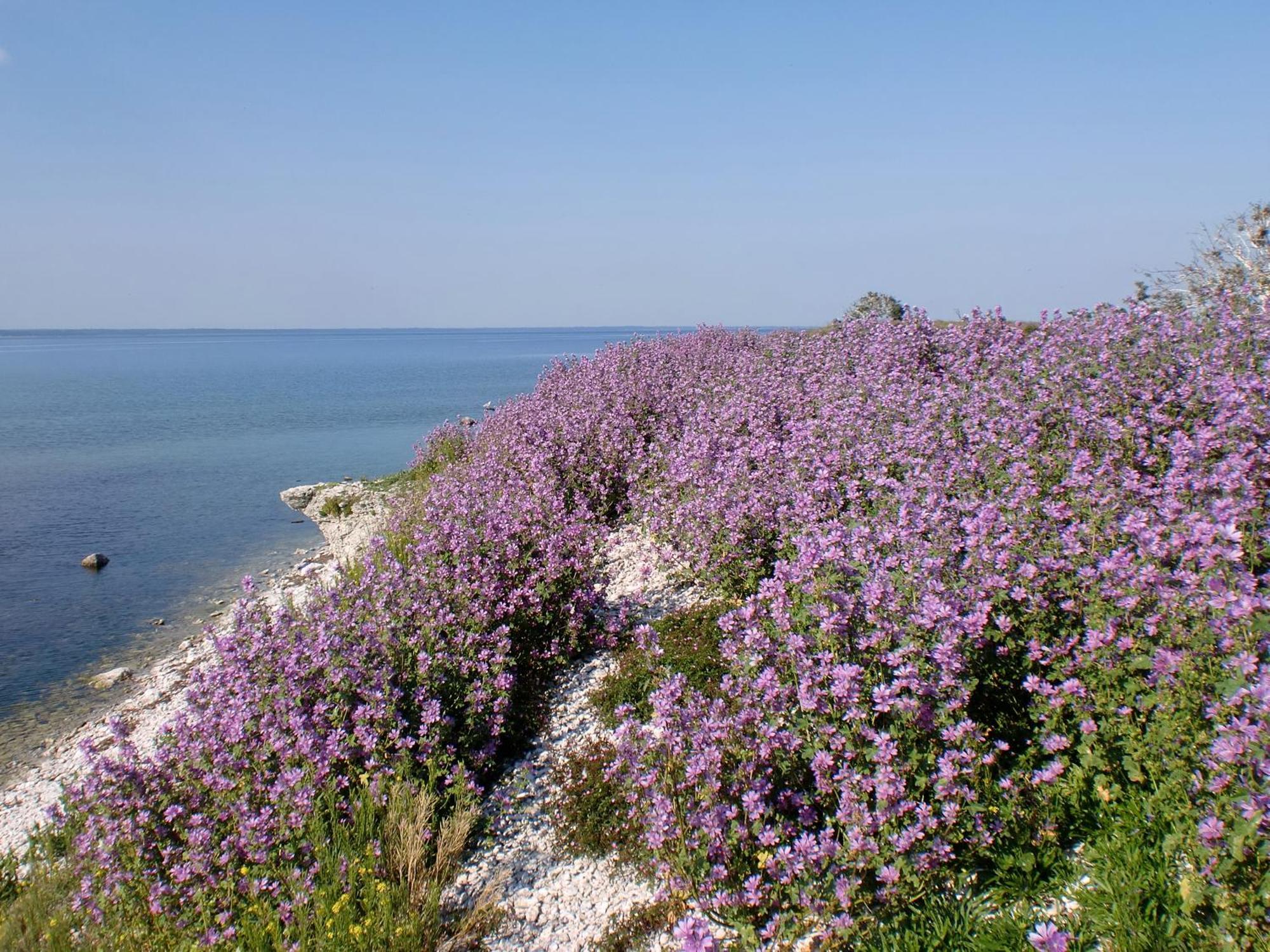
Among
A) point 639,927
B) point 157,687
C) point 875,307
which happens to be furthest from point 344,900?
point 875,307

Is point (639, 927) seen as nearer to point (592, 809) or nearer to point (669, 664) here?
point (592, 809)

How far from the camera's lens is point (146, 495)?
73.8 feet

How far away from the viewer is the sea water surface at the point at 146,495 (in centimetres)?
1259

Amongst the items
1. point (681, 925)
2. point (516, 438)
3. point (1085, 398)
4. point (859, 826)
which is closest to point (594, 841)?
point (681, 925)

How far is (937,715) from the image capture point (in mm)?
4012

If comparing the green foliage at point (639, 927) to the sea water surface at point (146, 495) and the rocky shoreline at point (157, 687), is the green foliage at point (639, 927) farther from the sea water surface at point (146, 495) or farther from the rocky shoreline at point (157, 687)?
the sea water surface at point (146, 495)

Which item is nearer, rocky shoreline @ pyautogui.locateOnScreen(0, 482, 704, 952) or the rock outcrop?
rocky shoreline @ pyautogui.locateOnScreen(0, 482, 704, 952)

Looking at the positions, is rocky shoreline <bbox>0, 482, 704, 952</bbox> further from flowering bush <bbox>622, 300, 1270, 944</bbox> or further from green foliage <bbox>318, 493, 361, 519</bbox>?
green foliage <bbox>318, 493, 361, 519</bbox>

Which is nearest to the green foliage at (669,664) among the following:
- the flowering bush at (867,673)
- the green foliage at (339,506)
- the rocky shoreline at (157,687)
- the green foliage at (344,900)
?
the flowering bush at (867,673)

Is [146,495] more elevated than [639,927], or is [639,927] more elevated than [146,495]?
[639,927]

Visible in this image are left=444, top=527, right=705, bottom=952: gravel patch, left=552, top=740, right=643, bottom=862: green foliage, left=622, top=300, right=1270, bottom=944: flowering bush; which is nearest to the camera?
left=622, top=300, right=1270, bottom=944: flowering bush

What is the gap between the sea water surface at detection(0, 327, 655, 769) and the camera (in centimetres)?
1259

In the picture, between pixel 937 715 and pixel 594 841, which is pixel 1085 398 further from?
pixel 594 841

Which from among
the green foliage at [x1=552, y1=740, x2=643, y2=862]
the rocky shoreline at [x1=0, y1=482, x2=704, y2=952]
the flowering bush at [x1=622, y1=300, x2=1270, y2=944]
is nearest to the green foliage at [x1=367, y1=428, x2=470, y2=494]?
the rocky shoreline at [x1=0, y1=482, x2=704, y2=952]
